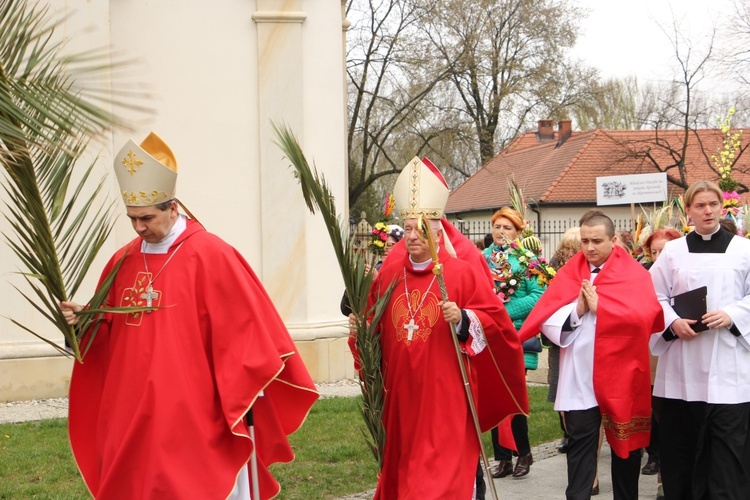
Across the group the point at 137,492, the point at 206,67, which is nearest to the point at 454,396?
the point at 137,492

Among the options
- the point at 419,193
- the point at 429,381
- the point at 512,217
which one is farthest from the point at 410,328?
the point at 512,217

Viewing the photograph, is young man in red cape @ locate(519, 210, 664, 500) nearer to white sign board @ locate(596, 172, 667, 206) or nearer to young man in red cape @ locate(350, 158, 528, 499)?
young man in red cape @ locate(350, 158, 528, 499)

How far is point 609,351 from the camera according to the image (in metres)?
6.45

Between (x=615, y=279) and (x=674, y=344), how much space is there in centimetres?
62

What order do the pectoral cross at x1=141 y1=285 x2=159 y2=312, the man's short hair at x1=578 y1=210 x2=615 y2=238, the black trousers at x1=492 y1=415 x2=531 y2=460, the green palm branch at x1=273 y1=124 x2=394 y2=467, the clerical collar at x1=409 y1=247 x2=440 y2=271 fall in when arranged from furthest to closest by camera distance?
the black trousers at x1=492 y1=415 x2=531 y2=460
the man's short hair at x1=578 y1=210 x2=615 y2=238
the clerical collar at x1=409 y1=247 x2=440 y2=271
the green palm branch at x1=273 y1=124 x2=394 y2=467
the pectoral cross at x1=141 y1=285 x2=159 y2=312

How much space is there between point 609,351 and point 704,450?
0.92 m

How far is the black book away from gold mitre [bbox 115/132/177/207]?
330 centimetres

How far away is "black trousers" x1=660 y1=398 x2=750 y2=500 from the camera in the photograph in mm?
6363

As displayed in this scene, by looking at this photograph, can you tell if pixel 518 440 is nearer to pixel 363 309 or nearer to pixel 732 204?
pixel 363 309

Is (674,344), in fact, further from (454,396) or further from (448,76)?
(448,76)

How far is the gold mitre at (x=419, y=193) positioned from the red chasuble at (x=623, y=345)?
119cm

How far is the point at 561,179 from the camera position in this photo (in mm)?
38844

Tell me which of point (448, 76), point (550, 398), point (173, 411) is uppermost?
point (448, 76)

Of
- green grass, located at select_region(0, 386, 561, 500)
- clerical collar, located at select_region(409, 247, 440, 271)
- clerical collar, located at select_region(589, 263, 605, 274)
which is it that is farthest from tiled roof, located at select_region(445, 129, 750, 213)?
clerical collar, located at select_region(409, 247, 440, 271)
